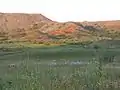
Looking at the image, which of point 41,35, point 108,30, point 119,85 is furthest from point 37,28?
point 119,85

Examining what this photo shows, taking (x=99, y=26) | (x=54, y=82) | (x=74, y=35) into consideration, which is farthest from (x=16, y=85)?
(x=99, y=26)

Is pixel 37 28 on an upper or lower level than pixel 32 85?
lower

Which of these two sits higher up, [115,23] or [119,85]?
[119,85]

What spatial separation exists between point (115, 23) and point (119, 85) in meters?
171

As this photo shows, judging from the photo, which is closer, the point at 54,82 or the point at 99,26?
the point at 54,82

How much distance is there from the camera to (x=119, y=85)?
26.8 m

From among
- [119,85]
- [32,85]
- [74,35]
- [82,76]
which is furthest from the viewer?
[74,35]

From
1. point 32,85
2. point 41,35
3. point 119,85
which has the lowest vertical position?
point 41,35

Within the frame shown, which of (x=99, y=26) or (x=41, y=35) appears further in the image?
(x=99, y=26)

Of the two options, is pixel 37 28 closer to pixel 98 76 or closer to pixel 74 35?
pixel 74 35

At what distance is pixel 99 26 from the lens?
194 meters

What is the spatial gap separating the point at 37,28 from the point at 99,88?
177m

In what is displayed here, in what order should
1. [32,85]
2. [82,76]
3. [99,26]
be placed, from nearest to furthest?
[32,85]
[82,76]
[99,26]

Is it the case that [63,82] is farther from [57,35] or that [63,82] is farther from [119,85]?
[57,35]
